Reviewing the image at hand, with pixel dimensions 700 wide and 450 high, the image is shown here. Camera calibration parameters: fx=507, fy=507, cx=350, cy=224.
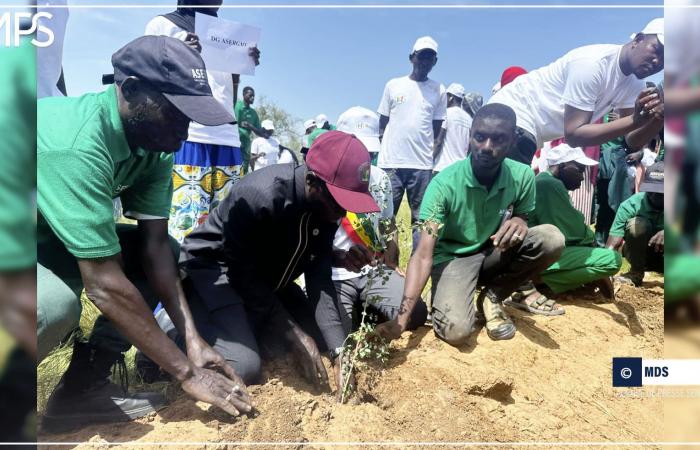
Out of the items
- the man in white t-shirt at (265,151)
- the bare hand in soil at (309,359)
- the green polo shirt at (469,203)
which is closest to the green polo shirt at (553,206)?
the green polo shirt at (469,203)

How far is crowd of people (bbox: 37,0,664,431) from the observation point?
1842 millimetres

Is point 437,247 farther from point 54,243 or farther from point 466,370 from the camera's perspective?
point 54,243

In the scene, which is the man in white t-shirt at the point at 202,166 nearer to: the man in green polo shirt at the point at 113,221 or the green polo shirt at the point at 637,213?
the man in green polo shirt at the point at 113,221

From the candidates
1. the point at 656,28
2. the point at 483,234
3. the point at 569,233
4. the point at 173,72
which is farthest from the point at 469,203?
the point at 173,72

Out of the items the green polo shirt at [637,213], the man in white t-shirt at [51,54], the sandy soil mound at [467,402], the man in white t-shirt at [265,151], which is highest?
the man in white t-shirt at [265,151]

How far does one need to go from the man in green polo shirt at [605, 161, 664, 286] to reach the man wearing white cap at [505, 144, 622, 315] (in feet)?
1.80

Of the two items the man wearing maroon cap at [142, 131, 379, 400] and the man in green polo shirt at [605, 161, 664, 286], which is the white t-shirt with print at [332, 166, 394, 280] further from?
the man in green polo shirt at [605, 161, 664, 286]

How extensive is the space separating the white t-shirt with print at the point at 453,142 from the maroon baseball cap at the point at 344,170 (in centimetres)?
254

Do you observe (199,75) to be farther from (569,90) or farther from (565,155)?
(565,155)

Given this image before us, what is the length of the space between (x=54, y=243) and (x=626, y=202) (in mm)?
4355

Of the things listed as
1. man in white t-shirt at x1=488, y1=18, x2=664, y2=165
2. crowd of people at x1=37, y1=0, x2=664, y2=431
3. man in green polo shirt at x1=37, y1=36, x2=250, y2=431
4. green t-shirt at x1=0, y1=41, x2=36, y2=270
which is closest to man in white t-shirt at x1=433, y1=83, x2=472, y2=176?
crowd of people at x1=37, y1=0, x2=664, y2=431

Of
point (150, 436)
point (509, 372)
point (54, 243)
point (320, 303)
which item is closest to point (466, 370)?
point (509, 372)

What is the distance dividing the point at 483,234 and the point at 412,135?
1.37 meters

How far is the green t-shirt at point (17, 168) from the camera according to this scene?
1.69 meters
